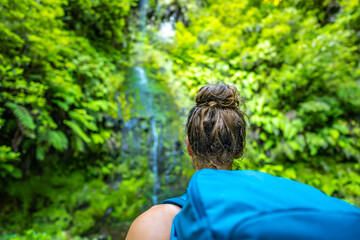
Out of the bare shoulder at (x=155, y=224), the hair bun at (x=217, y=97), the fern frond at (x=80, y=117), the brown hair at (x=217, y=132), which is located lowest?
the fern frond at (x=80, y=117)

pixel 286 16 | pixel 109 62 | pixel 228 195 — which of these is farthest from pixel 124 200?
pixel 286 16

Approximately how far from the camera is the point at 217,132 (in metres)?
1.11

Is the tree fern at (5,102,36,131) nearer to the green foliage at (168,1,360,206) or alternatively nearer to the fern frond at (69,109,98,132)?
the fern frond at (69,109,98,132)

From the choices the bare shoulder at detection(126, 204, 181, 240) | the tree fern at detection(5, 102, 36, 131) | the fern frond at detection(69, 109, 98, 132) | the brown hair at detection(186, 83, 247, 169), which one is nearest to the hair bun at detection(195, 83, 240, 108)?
the brown hair at detection(186, 83, 247, 169)

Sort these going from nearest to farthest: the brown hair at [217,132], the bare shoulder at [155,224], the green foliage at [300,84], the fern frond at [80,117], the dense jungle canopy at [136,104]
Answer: the bare shoulder at [155,224] → the brown hair at [217,132] → the dense jungle canopy at [136,104] → the fern frond at [80,117] → the green foliage at [300,84]

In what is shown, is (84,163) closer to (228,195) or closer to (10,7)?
(10,7)

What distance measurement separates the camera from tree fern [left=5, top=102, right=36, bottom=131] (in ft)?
9.23

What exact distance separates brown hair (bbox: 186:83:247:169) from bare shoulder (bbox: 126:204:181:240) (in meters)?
0.33

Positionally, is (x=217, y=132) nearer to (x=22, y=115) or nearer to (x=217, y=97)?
(x=217, y=97)

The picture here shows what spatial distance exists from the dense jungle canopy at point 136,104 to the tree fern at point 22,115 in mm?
20

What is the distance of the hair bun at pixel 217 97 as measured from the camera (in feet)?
3.92

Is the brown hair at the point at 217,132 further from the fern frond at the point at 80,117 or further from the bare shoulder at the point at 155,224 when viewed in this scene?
the fern frond at the point at 80,117

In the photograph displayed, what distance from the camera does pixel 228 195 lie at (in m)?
0.66

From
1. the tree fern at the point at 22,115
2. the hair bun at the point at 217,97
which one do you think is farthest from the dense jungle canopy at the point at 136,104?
the hair bun at the point at 217,97
